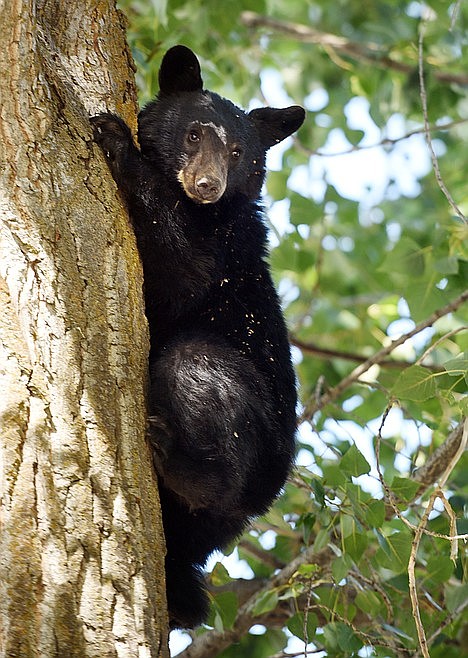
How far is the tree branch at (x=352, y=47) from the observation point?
7.37 m

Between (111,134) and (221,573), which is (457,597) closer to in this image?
(221,573)

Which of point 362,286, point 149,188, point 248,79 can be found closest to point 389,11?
point 248,79

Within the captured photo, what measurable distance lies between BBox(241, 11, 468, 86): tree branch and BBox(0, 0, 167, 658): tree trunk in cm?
454

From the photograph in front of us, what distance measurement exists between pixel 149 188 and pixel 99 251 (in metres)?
0.92

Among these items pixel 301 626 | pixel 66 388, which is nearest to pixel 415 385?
pixel 301 626

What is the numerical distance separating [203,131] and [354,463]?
1856mm

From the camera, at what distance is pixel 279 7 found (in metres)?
10.6

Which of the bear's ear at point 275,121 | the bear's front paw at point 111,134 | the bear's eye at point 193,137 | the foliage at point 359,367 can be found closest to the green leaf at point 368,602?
the foliage at point 359,367

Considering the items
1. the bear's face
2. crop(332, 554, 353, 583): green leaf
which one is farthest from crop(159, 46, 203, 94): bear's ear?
crop(332, 554, 353, 583): green leaf

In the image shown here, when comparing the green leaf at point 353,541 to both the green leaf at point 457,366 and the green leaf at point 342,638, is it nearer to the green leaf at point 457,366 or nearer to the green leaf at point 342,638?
the green leaf at point 342,638

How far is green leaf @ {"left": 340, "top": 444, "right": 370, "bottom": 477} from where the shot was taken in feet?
11.9

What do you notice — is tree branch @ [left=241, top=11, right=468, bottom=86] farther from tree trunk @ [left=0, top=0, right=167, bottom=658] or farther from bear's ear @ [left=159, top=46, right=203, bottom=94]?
tree trunk @ [left=0, top=0, right=167, bottom=658]

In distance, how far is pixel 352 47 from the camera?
7594mm

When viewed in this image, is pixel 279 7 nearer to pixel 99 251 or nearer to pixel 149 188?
pixel 149 188
